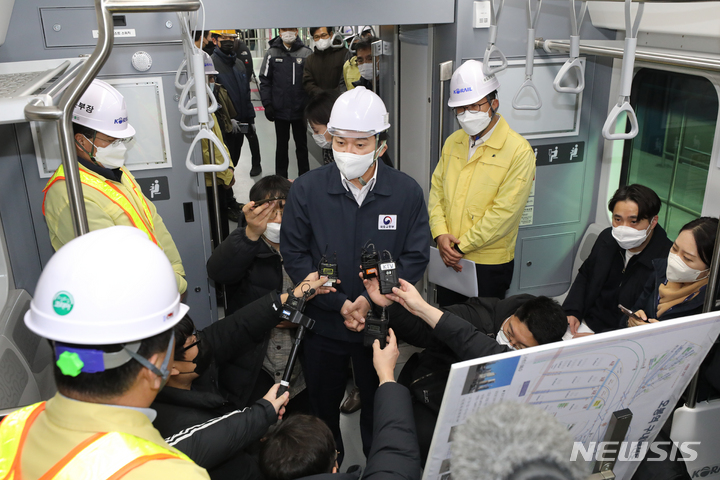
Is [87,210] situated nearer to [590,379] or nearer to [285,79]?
[590,379]

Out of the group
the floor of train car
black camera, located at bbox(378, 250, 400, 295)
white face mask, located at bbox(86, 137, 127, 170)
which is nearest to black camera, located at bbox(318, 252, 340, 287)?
black camera, located at bbox(378, 250, 400, 295)

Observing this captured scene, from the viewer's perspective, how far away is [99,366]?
1329 mm

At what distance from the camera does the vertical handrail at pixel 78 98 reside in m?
1.50

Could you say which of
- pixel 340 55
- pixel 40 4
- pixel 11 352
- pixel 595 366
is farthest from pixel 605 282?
pixel 340 55

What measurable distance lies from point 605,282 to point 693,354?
1663 millimetres

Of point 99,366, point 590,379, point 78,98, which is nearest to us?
point 99,366

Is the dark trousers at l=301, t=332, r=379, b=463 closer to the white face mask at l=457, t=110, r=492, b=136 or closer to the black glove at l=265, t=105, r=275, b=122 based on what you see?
the white face mask at l=457, t=110, r=492, b=136

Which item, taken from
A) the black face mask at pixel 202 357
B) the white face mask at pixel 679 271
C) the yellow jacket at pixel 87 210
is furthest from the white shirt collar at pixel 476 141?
the black face mask at pixel 202 357

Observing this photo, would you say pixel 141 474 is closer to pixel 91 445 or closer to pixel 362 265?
pixel 91 445

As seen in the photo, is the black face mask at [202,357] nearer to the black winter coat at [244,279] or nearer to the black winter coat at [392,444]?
the black winter coat at [244,279]

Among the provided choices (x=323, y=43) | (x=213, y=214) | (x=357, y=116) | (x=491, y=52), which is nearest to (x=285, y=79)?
→ (x=323, y=43)

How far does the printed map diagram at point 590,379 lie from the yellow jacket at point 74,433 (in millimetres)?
699

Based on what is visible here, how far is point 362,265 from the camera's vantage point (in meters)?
2.60

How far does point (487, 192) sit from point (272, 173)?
18.2 feet
